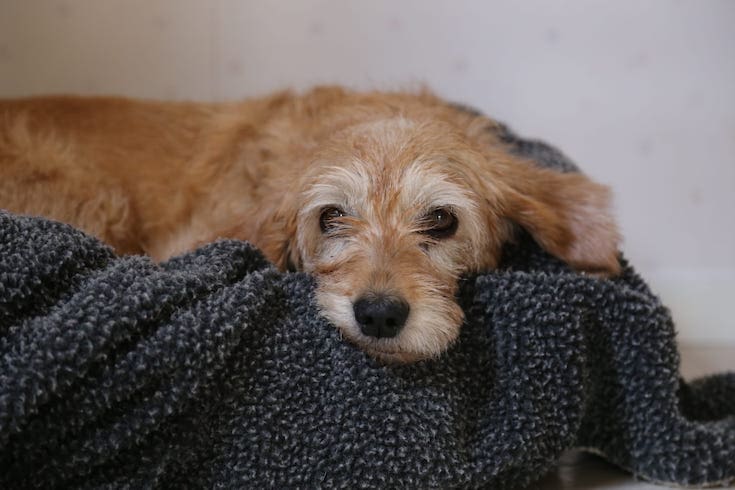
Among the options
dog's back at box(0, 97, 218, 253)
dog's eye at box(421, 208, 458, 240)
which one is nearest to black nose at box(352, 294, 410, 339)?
dog's eye at box(421, 208, 458, 240)

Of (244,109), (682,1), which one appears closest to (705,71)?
(682,1)

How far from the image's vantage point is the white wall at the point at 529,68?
110 inches

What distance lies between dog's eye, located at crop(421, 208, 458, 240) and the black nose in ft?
1.15

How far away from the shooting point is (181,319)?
52.9 inches

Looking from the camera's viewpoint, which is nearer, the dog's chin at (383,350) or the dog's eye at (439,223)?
the dog's chin at (383,350)

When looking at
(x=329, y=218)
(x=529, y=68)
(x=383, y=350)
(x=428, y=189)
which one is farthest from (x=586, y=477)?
(x=529, y=68)

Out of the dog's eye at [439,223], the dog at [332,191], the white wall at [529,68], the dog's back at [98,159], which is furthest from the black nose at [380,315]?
the white wall at [529,68]

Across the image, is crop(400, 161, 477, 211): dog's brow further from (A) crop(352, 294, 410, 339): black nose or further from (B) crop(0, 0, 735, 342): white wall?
(B) crop(0, 0, 735, 342): white wall

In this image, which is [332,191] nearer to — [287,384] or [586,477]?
[287,384]

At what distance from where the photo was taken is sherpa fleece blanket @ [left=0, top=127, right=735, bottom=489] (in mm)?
1271

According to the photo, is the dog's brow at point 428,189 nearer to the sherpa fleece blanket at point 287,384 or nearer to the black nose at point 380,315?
the sherpa fleece blanket at point 287,384

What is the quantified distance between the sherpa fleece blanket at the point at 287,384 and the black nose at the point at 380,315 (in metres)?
0.06

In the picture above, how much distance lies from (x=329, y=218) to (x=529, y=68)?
4.70ft

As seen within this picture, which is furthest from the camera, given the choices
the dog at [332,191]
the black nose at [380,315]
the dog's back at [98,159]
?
the dog's back at [98,159]
